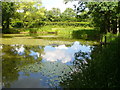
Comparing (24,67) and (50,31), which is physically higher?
(50,31)

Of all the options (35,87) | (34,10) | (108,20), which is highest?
(34,10)

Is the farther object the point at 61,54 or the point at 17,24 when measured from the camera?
the point at 17,24

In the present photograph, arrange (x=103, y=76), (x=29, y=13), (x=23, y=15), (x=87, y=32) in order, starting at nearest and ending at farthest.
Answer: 1. (x=103, y=76)
2. (x=87, y=32)
3. (x=29, y=13)
4. (x=23, y=15)

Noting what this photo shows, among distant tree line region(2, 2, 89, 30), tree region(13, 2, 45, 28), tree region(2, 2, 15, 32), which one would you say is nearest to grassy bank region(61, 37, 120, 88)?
tree region(2, 2, 15, 32)

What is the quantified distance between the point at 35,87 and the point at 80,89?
2.68ft

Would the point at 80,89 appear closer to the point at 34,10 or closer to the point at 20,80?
the point at 20,80

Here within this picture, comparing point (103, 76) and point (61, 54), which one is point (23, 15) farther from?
point (103, 76)

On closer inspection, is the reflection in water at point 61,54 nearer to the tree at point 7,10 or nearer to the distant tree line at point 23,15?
the tree at point 7,10

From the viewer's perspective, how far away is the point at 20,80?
3.21m

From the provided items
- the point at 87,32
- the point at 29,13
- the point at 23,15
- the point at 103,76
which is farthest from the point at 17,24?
the point at 103,76

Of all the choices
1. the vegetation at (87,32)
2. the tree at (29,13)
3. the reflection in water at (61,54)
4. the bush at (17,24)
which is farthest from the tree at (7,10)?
the reflection in water at (61,54)

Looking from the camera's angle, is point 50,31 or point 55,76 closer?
point 55,76

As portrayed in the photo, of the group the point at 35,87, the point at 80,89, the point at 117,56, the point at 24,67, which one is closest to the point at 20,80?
the point at 35,87

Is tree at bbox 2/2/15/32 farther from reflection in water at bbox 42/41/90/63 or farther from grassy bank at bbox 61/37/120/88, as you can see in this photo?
grassy bank at bbox 61/37/120/88
